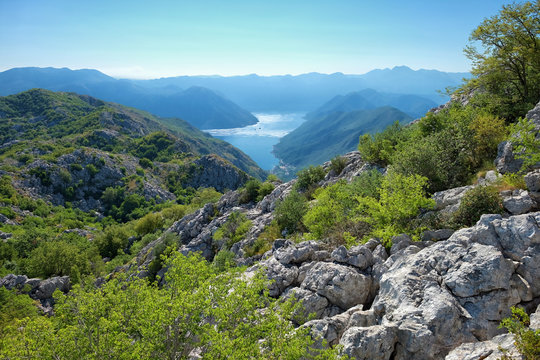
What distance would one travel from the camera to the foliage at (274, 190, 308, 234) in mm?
31562

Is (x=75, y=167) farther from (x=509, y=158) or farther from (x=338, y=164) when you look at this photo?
(x=509, y=158)

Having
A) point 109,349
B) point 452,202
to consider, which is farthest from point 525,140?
point 109,349

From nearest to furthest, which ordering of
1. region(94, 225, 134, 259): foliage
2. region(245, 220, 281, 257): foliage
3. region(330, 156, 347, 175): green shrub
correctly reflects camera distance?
region(245, 220, 281, 257): foliage, region(330, 156, 347, 175): green shrub, region(94, 225, 134, 259): foliage

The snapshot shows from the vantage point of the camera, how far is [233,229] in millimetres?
39156

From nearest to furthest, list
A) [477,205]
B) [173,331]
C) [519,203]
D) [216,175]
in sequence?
1. [173,331]
2. [519,203]
3. [477,205]
4. [216,175]

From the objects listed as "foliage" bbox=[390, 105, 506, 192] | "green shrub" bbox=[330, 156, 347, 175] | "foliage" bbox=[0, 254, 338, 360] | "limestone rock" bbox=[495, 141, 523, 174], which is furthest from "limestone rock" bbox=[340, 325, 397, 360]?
"green shrub" bbox=[330, 156, 347, 175]

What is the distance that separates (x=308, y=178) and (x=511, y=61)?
85.7 ft

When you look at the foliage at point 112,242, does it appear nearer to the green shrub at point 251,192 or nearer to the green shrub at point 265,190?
the green shrub at point 251,192

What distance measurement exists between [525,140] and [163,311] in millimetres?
19484

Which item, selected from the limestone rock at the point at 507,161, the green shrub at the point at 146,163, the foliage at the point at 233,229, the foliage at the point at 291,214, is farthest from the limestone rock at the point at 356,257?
the green shrub at the point at 146,163

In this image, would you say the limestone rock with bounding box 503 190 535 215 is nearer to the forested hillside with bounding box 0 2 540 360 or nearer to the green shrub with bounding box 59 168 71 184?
the forested hillside with bounding box 0 2 540 360

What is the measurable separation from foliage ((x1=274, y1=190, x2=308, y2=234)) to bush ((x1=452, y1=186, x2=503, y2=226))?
656 inches

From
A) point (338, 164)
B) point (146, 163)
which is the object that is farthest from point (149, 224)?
point (146, 163)

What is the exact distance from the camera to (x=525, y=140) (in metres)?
14.8
